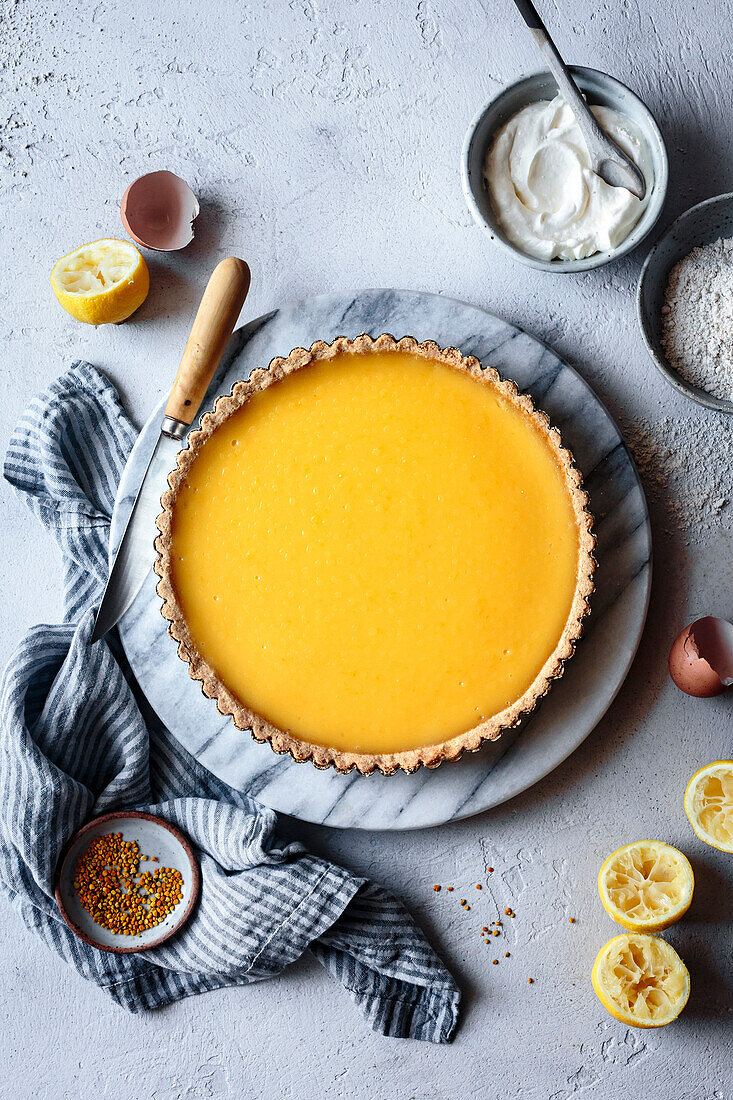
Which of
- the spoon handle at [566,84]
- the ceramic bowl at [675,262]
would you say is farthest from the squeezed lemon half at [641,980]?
the spoon handle at [566,84]

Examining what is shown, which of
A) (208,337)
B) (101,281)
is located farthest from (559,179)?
(101,281)

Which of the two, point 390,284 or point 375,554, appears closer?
point 375,554

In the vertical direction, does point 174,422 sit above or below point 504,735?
above

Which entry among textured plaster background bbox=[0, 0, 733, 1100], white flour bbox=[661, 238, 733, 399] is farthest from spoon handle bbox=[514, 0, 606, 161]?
white flour bbox=[661, 238, 733, 399]

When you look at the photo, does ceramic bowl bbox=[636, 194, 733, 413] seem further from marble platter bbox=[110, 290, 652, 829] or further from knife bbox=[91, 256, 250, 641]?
knife bbox=[91, 256, 250, 641]

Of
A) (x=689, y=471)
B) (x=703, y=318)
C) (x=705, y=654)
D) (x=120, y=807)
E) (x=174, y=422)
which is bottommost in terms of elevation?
(x=705, y=654)

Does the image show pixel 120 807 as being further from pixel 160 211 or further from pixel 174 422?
pixel 160 211
